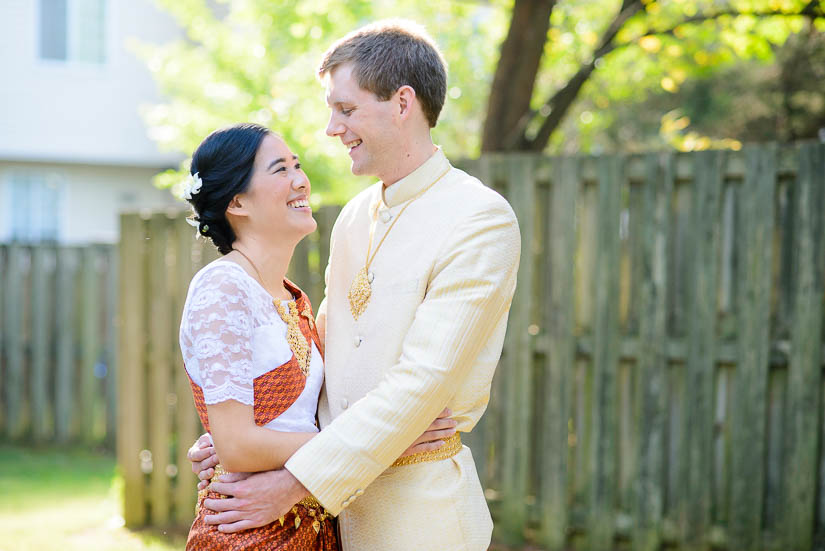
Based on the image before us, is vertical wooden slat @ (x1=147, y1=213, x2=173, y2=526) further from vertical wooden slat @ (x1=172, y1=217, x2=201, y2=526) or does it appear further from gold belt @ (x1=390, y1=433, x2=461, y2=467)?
gold belt @ (x1=390, y1=433, x2=461, y2=467)

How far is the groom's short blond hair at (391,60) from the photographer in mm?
2301

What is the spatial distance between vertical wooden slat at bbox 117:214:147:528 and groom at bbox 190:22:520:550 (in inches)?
124

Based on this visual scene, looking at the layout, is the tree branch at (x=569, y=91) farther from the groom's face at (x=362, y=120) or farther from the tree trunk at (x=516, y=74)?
the groom's face at (x=362, y=120)

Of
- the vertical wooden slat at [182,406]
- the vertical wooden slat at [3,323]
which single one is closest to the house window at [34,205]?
the vertical wooden slat at [3,323]

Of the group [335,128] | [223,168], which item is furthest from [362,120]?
[223,168]

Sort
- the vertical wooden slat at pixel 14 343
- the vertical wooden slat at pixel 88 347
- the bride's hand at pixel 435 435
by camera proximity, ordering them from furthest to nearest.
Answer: the vertical wooden slat at pixel 14 343, the vertical wooden slat at pixel 88 347, the bride's hand at pixel 435 435

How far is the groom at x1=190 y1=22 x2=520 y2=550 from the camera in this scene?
2.07 m

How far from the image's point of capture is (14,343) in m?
7.60

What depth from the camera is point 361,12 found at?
8.16 metres

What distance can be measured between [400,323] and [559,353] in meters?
2.53

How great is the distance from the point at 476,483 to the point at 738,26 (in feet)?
18.8

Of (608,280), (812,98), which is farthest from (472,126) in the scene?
(608,280)

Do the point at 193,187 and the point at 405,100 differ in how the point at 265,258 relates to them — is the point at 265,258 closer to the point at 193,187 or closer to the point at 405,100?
the point at 193,187

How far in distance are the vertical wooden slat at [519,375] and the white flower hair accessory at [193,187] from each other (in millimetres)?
2536
